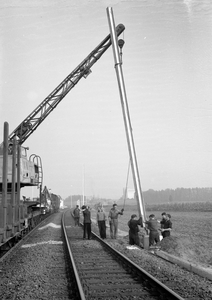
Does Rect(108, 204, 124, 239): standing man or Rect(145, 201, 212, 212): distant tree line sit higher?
Rect(108, 204, 124, 239): standing man

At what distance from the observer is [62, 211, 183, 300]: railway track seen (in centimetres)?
608

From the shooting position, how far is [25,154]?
18.1 m

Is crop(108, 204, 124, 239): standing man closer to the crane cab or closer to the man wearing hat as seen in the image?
the man wearing hat

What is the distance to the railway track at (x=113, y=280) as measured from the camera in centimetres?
608

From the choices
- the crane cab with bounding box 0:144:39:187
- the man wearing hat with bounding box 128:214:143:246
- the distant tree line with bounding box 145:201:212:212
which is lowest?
the distant tree line with bounding box 145:201:212:212

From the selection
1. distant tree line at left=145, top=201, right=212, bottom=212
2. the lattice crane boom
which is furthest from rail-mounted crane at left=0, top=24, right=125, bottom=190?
distant tree line at left=145, top=201, right=212, bottom=212

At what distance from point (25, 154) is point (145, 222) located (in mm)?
8563

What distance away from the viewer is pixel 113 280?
7293mm

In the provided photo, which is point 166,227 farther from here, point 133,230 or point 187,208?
point 187,208

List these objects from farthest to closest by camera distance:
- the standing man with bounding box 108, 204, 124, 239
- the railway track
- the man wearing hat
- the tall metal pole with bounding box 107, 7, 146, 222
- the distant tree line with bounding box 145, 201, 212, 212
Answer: the distant tree line with bounding box 145, 201, 212, 212, the standing man with bounding box 108, 204, 124, 239, the tall metal pole with bounding box 107, 7, 146, 222, the man wearing hat, the railway track

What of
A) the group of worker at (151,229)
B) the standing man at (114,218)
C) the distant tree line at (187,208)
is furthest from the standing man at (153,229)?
the distant tree line at (187,208)

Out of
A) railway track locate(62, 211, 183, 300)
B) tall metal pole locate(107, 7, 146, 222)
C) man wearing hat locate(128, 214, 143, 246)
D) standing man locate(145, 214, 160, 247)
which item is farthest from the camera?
tall metal pole locate(107, 7, 146, 222)

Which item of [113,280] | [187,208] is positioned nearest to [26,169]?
[113,280]

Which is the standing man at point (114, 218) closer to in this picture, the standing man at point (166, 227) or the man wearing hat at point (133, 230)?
the man wearing hat at point (133, 230)
